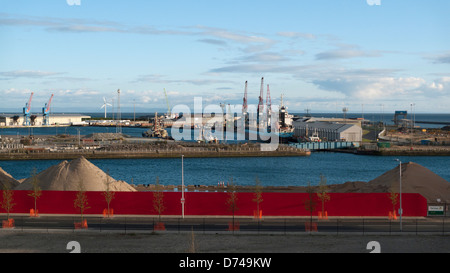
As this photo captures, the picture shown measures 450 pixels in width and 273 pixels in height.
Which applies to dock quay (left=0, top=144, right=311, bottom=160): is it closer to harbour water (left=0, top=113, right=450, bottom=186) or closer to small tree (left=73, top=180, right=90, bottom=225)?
harbour water (left=0, top=113, right=450, bottom=186)

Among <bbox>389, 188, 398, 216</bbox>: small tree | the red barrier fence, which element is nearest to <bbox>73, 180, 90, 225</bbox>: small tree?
the red barrier fence

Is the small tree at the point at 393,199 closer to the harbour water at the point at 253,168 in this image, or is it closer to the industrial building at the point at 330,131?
A: the harbour water at the point at 253,168

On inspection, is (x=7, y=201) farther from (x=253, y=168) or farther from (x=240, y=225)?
(x=253, y=168)

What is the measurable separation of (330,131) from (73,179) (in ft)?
298

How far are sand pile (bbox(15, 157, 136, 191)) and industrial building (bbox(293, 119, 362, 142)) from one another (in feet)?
268

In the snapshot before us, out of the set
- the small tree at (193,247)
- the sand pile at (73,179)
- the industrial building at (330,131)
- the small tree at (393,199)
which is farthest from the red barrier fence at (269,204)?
the industrial building at (330,131)

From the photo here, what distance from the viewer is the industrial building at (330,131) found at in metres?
113

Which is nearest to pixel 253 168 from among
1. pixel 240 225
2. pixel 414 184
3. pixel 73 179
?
pixel 414 184

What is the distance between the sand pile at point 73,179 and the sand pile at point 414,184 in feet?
58.7

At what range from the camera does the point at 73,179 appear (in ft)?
121

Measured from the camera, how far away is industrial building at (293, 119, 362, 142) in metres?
113

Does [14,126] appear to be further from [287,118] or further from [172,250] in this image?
[172,250]

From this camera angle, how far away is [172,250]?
2359 cm
